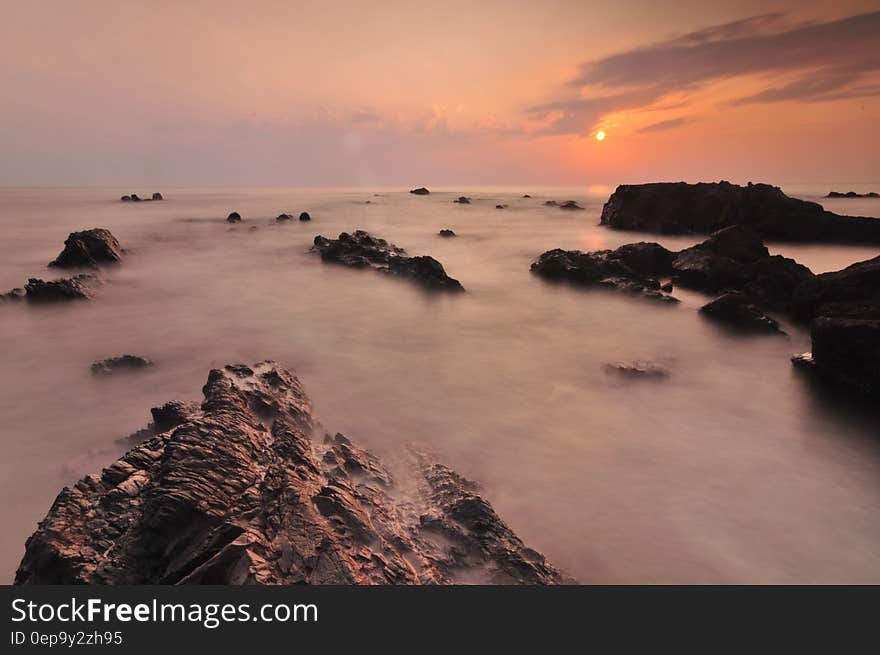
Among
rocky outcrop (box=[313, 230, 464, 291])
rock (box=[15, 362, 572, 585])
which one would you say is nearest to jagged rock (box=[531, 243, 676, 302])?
rocky outcrop (box=[313, 230, 464, 291])

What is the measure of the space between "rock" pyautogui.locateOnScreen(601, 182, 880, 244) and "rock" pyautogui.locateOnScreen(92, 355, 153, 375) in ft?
138

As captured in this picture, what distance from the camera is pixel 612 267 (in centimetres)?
1989

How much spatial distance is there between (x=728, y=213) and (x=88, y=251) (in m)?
46.7

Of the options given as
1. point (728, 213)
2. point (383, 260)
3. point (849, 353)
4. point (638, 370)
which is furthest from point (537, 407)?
point (728, 213)

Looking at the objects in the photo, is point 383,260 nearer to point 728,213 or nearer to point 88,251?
point 88,251

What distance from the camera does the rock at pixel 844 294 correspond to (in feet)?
35.2

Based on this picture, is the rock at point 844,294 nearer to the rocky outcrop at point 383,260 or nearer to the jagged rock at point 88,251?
the rocky outcrop at point 383,260

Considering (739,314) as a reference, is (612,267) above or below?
above

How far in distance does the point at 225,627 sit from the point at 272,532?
84cm

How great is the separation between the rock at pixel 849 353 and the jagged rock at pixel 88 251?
2782 cm

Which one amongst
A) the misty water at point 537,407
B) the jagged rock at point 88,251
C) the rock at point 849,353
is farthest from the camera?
the jagged rock at point 88,251

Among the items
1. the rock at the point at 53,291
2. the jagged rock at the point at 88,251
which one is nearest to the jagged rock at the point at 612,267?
the rock at the point at 53,291

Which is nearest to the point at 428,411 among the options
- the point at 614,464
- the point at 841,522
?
the point at 614,464

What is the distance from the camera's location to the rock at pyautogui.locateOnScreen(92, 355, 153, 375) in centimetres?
933
